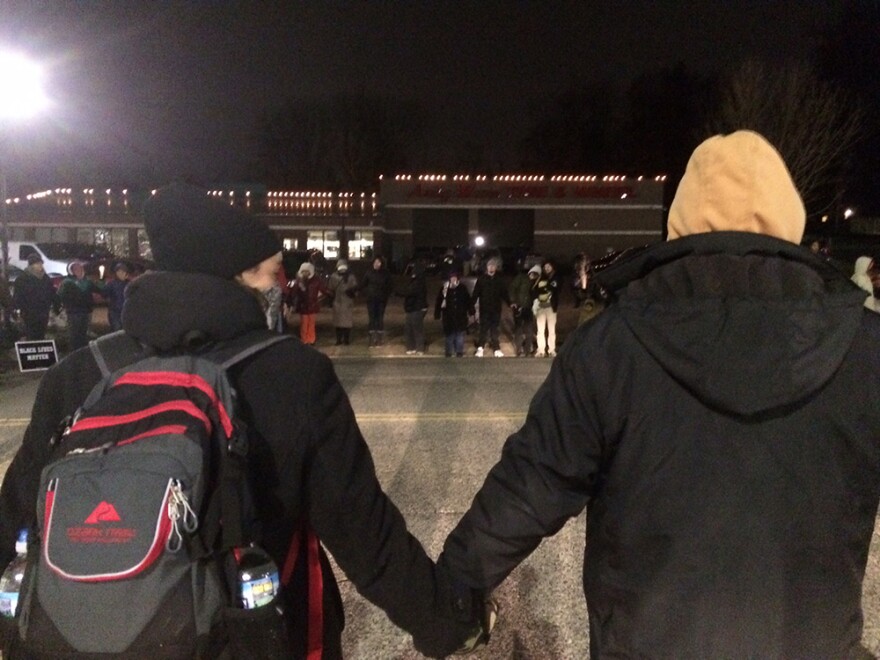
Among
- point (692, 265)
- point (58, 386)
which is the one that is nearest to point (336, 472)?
point (58, 386)

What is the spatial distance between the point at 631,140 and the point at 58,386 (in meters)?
61.9

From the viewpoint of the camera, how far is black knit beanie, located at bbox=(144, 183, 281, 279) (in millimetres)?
1857

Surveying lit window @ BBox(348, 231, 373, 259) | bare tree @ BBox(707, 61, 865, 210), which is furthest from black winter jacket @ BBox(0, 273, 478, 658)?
lit window @ BBox(348, 231, 373, 259)

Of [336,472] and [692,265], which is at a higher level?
[692,265]

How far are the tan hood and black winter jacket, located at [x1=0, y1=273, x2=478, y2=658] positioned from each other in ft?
3.23

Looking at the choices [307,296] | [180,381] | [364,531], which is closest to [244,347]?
[180,381]

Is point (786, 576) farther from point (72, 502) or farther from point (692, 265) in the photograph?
point (72, 502)

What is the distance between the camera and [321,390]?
1826 mm

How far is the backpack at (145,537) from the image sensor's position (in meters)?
1.49

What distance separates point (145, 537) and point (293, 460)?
39cm

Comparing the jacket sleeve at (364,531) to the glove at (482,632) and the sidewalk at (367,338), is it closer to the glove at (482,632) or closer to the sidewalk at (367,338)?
the glove at (482,632)

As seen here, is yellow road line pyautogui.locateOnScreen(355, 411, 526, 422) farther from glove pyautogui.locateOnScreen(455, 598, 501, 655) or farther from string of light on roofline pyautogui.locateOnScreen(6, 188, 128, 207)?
string of light on roofline pyautogui.locateOnScreen(6, 188, 128, 207)

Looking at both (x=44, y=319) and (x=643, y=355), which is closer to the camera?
(x=643, y=355)

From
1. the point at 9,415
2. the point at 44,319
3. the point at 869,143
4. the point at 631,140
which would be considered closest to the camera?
the point at 9,415
